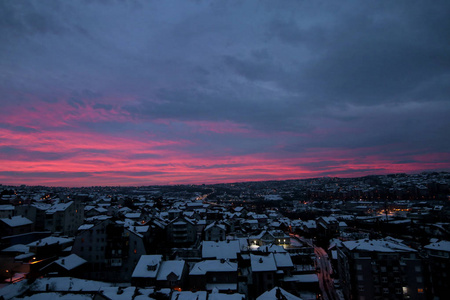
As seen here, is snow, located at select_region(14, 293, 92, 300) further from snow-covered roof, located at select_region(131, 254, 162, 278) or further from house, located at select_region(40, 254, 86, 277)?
house, located at select_region(40, 254, 86, 277)

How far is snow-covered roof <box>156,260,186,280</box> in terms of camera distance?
32938 millimetres

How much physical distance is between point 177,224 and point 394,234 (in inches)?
2429

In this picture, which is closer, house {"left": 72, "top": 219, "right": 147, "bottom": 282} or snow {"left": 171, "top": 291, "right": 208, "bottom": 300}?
snow {"left": 171, "top": 291, "right": 208, "bottom": 300}

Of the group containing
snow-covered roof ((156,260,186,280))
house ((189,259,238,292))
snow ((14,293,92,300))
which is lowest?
house ((189,259,238,292))

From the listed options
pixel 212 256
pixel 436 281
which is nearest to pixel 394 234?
pixel 436 281

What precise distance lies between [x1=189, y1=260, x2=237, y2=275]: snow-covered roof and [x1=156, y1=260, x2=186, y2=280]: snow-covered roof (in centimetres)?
183

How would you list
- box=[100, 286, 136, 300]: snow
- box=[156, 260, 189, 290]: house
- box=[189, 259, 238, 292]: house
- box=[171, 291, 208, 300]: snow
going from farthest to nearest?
box=[189, 259, 238, 292]: house, box=[156, 260, 189, 290]: house, box=[171, 291, 208, 300]: snow, box=[100, 286, 136, 300]: snow

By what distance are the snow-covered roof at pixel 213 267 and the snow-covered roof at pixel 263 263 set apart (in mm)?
2937

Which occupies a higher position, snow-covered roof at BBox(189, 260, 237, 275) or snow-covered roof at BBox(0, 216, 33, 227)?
snow-covered roof at BBox(0, 216, 33, 227)

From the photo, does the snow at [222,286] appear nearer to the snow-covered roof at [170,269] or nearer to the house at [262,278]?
the house at [262,278]

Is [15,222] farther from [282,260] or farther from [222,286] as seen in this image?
[282,260]

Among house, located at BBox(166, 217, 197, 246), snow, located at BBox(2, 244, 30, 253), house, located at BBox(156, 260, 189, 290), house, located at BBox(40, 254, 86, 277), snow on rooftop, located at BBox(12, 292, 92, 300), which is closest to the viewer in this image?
snow on rooftop, located at BBox(12, 292, 92, 300)

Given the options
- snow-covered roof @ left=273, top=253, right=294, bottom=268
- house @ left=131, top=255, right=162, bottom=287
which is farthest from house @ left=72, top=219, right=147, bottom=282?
snow-covered roof @ left=273, top=253, right=294, bottom=268

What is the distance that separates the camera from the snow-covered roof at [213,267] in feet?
115
